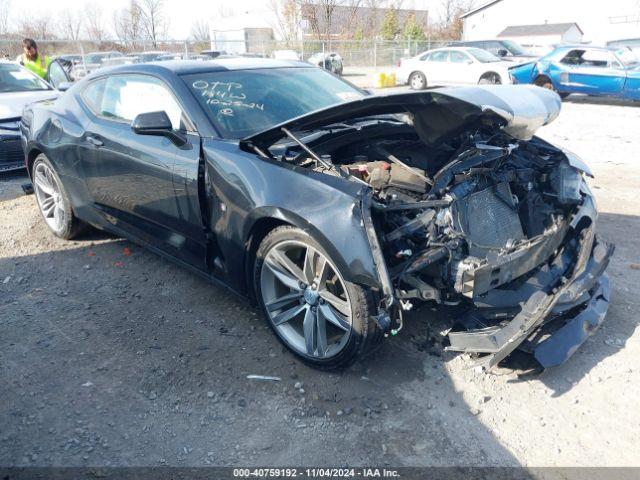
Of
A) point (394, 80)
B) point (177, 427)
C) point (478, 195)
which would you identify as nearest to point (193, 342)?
point (177, 427)

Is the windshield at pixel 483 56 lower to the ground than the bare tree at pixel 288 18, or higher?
lower

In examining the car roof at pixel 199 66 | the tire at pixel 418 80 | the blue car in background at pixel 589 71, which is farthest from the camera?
the tire at pixel 418 80

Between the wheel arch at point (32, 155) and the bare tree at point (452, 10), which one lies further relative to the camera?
the bare tree at point (452, 10)

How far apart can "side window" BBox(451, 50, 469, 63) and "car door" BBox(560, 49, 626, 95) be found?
11.0 feet

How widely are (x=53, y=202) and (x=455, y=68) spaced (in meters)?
14.4

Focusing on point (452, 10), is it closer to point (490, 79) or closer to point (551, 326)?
point (490, 79)

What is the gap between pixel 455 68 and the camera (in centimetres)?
1661

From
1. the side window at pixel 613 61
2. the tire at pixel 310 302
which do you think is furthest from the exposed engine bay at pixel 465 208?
the side window at pixel 613 61

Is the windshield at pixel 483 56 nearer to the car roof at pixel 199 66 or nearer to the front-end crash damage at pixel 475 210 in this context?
the car roof at pixel 199 66

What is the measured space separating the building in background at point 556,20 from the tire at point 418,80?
22.9 metres

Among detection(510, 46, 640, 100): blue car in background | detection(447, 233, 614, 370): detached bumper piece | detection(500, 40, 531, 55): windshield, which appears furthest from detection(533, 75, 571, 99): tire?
detection(447, 233, 614, 370): detached bumper piece

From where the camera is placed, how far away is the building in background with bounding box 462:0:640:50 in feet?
121

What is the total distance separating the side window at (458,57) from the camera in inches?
644

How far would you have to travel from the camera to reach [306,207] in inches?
106
